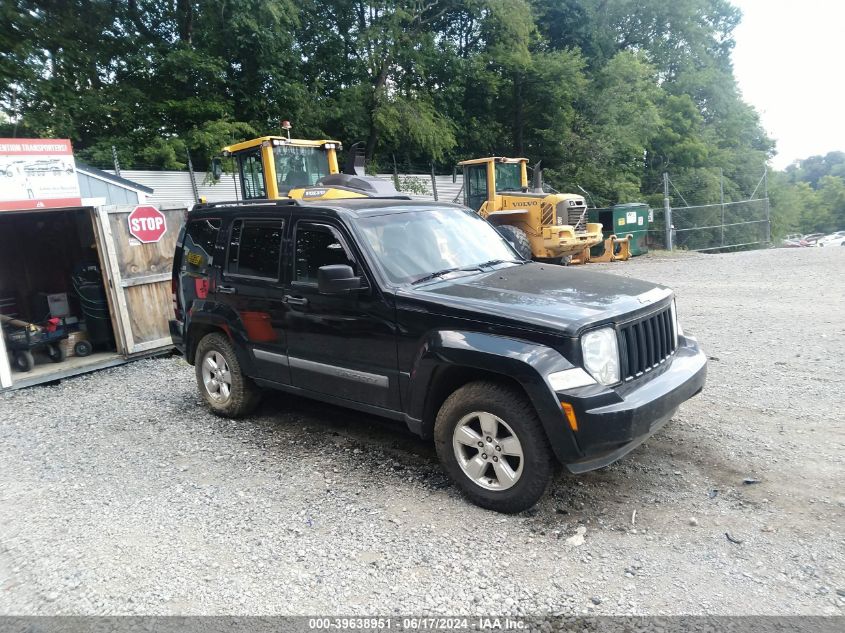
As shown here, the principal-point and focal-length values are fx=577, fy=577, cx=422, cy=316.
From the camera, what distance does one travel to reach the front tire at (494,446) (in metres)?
3.41

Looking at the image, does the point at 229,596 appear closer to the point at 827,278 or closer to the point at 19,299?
the point at 19,299

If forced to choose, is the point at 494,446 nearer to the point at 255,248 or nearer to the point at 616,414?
the point at 616,414

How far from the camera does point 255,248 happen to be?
16.8 feet

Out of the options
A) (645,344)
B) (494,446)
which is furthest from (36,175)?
(645,344)

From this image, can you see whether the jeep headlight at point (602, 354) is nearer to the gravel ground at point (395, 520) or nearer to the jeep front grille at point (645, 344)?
the jeep front grille at point (645, 344)

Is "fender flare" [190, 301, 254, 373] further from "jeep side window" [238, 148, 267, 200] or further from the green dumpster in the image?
the green dumpster

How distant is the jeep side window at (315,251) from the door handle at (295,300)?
5.6 inches

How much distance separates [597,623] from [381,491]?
Answer: 5.77 feet

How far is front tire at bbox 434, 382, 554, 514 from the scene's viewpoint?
3.41 metres

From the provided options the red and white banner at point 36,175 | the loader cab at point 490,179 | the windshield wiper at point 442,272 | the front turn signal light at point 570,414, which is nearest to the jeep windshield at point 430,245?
the windshield wiper at point 442,272

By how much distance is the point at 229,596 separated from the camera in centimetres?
297

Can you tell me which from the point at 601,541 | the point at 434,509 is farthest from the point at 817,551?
the point at 434,509

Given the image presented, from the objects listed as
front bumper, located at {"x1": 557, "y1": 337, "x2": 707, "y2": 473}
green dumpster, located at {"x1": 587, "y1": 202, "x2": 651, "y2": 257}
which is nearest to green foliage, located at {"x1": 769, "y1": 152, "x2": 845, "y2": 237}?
green dumpster, located at {"x1": 587, "y1": 202, "x2": 651, "y2": 257}

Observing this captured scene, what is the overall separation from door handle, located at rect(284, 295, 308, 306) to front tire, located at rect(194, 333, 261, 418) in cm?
104
